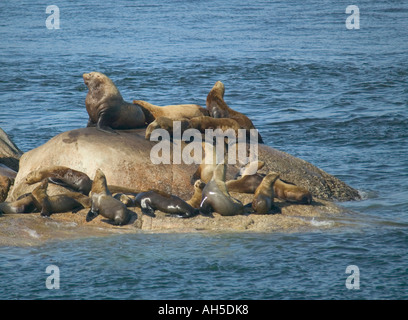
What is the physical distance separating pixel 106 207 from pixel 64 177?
0.96m

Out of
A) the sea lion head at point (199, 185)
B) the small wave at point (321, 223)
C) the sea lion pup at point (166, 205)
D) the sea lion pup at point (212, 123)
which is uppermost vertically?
the sea lion pup at point (212, 123)

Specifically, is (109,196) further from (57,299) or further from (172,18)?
(172,18)

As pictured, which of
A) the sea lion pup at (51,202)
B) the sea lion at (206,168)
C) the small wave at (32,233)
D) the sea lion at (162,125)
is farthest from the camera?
the sea lion at (162,125)

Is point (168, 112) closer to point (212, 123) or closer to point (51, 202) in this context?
point (212, 123)

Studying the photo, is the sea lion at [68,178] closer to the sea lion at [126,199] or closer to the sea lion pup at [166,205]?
the sea lion at [126,199]

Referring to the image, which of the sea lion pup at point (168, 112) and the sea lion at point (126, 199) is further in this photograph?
the sea lion pup at point (168, 112)

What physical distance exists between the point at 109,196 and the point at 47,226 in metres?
0.77

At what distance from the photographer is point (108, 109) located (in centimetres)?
966

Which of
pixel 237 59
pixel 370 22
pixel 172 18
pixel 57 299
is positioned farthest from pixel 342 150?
pixel 172 18

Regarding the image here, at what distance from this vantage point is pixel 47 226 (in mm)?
8031

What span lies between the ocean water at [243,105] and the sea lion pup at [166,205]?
0.39 m

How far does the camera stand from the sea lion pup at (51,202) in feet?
27.2

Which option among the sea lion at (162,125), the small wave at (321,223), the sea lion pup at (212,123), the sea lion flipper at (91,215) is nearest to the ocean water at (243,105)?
the small wave at (321,223)

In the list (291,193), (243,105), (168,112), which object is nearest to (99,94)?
(168,112)
